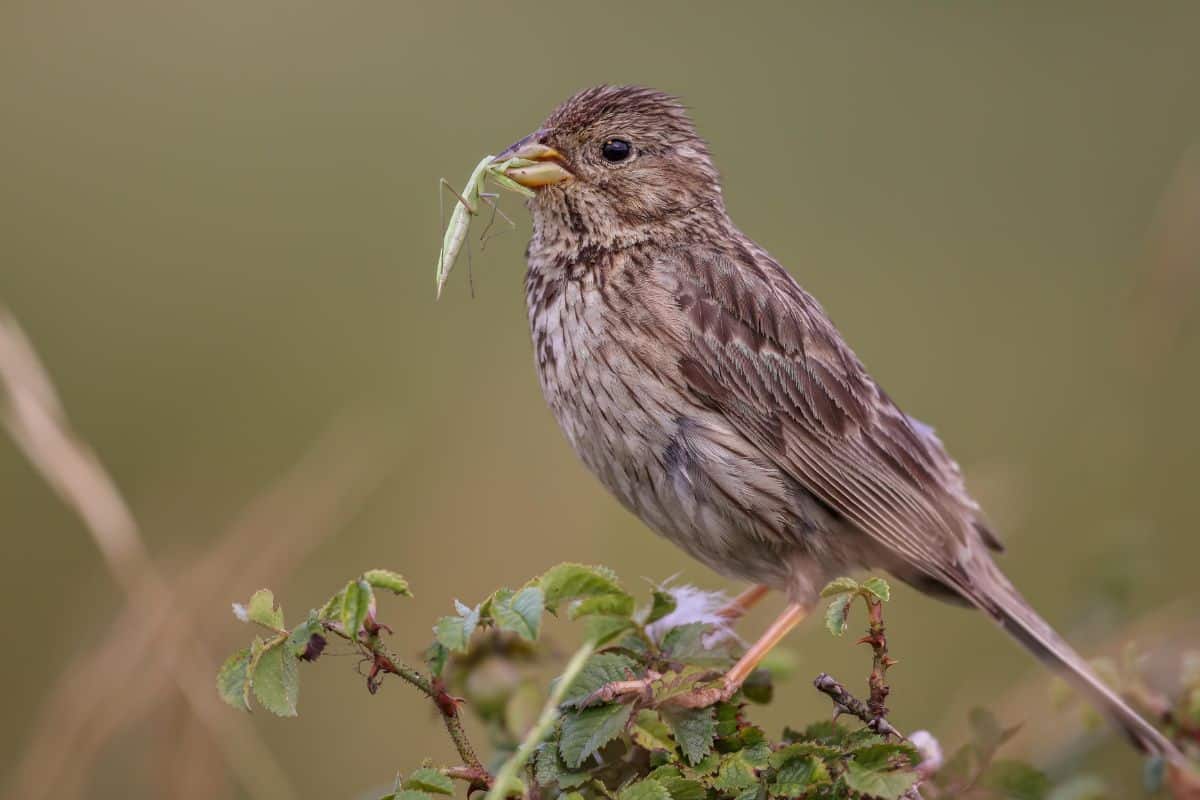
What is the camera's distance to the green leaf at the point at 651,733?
2.52m

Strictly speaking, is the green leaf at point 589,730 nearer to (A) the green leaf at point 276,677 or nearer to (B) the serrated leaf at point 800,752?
→ (B) the serrated leaf at point 800,752

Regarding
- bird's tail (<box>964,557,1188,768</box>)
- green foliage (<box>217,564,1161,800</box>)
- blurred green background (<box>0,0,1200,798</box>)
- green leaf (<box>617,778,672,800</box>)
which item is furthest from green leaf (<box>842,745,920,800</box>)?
blurred green background (<box>0,0,1200,798</box>)

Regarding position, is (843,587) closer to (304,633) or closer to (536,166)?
(304,633)

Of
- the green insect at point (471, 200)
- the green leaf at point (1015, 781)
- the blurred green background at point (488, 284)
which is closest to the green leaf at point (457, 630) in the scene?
the green leaf at point (1015, 781)

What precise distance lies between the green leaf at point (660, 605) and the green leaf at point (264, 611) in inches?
25.6

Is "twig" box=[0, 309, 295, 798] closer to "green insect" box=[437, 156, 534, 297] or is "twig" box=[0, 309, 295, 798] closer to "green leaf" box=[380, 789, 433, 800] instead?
"green insect" box=[437, 156, 534, 297]

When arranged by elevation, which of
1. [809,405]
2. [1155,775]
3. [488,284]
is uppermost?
[488,284]

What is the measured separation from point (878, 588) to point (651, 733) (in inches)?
17.0

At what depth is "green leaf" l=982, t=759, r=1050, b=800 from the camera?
2.59 metres

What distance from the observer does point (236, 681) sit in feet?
7.89

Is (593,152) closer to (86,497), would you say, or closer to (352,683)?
(86,497)

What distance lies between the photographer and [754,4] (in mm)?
10188

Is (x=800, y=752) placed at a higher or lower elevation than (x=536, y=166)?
lower

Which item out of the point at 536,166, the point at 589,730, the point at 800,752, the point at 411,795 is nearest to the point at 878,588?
the point at 800,752
